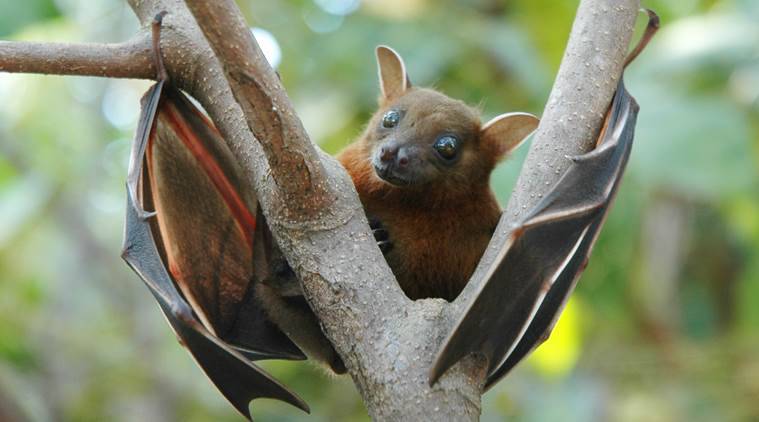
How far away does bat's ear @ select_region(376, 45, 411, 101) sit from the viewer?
4.31 metres

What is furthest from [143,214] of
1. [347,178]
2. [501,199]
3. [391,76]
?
[501,199]

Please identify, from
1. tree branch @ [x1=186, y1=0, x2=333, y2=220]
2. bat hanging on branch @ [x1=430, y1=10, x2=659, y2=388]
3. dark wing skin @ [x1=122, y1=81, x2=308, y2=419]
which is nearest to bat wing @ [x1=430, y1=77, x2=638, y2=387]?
bat hanging on branch @ [x1=430, y1=10, x2=659, y2=388]

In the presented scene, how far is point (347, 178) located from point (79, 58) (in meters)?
0.88

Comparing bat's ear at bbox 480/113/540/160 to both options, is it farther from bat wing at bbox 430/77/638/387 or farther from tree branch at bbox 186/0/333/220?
tree branch at bbox 186/0/333/220

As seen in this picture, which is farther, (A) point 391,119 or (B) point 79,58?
(A) point 391,119

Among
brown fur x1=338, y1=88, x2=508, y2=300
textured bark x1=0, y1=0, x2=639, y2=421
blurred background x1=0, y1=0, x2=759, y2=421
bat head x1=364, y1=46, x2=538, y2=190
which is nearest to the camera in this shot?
textured bark x1=0, y1=0, x2=639, y2=421

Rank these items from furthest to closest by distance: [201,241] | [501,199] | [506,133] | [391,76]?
[501,199] → [391,76] → [506,133] → [201,241]

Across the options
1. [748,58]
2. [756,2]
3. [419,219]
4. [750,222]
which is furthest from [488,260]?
[750,222]

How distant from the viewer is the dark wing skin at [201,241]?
10.3 feet

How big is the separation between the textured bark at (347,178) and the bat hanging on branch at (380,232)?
3.3 inches

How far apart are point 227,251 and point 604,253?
347cm

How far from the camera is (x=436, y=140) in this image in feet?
12.9

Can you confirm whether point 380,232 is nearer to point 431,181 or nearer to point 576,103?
point 431,181

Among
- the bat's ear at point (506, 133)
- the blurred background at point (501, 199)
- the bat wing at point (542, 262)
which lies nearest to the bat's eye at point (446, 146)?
the bat's ear at point (506, 133)
